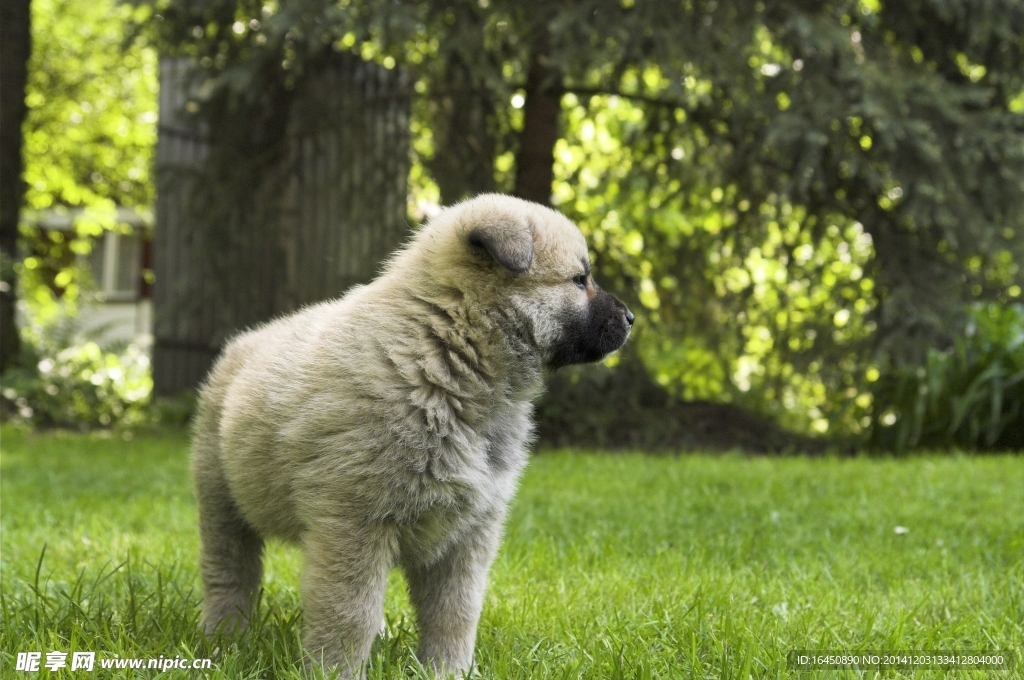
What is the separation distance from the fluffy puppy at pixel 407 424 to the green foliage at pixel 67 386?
24.7ft

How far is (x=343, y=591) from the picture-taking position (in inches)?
103

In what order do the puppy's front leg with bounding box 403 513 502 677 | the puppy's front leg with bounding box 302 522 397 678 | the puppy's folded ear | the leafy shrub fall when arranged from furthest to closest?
the leafy shrub < the puppy's front leg with bounding box 403 513 502 677 < the puppy's folded ear < the puppy's front leg with bounding box 302 522 397 678

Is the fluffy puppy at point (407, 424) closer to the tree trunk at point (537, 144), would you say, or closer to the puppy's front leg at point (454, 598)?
the puppy's front leg at point (454, 598)

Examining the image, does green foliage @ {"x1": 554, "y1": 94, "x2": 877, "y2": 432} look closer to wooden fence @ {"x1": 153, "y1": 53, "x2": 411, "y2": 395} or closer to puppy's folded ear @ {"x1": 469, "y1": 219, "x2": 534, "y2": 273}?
wooden fence @ {"x1": 153, "y1": 53, "x2": 411, "y2": 395}

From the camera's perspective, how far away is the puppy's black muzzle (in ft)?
9.97

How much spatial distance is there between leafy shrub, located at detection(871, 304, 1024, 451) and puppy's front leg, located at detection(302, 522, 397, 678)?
6077 mm

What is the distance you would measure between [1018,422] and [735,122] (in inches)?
130

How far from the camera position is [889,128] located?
657 centimetres

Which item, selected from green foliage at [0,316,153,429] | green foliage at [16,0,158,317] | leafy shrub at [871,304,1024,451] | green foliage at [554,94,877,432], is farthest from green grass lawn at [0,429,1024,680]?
green foliage at [16,0,158,317]

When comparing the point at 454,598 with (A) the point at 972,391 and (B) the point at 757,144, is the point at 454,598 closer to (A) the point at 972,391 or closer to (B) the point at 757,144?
(B) the point at 757,144

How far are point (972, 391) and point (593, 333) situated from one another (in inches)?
219

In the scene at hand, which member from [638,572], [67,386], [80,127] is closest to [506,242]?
[638,572]

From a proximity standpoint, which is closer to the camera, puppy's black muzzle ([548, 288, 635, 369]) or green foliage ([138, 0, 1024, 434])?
puppy's black muzzle ([548, 288, 635, 369])

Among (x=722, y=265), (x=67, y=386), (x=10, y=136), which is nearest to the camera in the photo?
(x=722, y=265)
